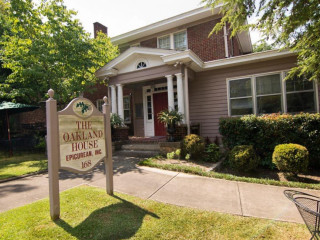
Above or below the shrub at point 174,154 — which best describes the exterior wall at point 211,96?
above

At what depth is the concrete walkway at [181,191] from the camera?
3176mm

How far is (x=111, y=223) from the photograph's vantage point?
2748 millimetres

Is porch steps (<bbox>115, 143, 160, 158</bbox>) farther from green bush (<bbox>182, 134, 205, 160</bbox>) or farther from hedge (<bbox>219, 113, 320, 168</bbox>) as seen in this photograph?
hedge (<bbox>219, 113, 320, 168</bbox>)

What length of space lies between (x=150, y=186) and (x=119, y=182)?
2.69ft

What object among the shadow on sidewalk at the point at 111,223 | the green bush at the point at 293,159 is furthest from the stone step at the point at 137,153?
the green bush at the point at 293,159

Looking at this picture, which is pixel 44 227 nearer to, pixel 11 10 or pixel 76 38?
pixel 76 38

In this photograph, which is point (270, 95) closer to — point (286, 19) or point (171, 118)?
point (286, 19)

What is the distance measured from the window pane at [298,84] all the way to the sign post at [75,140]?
7.44 metres

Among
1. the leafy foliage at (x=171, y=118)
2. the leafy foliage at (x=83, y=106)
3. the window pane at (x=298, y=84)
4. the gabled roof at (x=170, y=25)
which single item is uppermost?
the gabled roof at (x=170, y=25)

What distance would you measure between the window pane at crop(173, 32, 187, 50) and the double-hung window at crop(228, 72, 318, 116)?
140 inches

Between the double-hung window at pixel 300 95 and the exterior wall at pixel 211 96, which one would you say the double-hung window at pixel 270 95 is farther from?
the exterior wall at pixel 211 96

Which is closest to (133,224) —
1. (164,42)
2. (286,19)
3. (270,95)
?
(286,19)

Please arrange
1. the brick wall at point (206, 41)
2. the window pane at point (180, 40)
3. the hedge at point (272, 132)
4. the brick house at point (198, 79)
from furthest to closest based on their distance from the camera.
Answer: the window pane at point (180, 40) → the brick wall at point (206, 41) → the brick house at point (198, 79) → the hedge at point (272, 132)


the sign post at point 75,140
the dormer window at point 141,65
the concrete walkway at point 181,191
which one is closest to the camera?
the sign post at point 75,140
